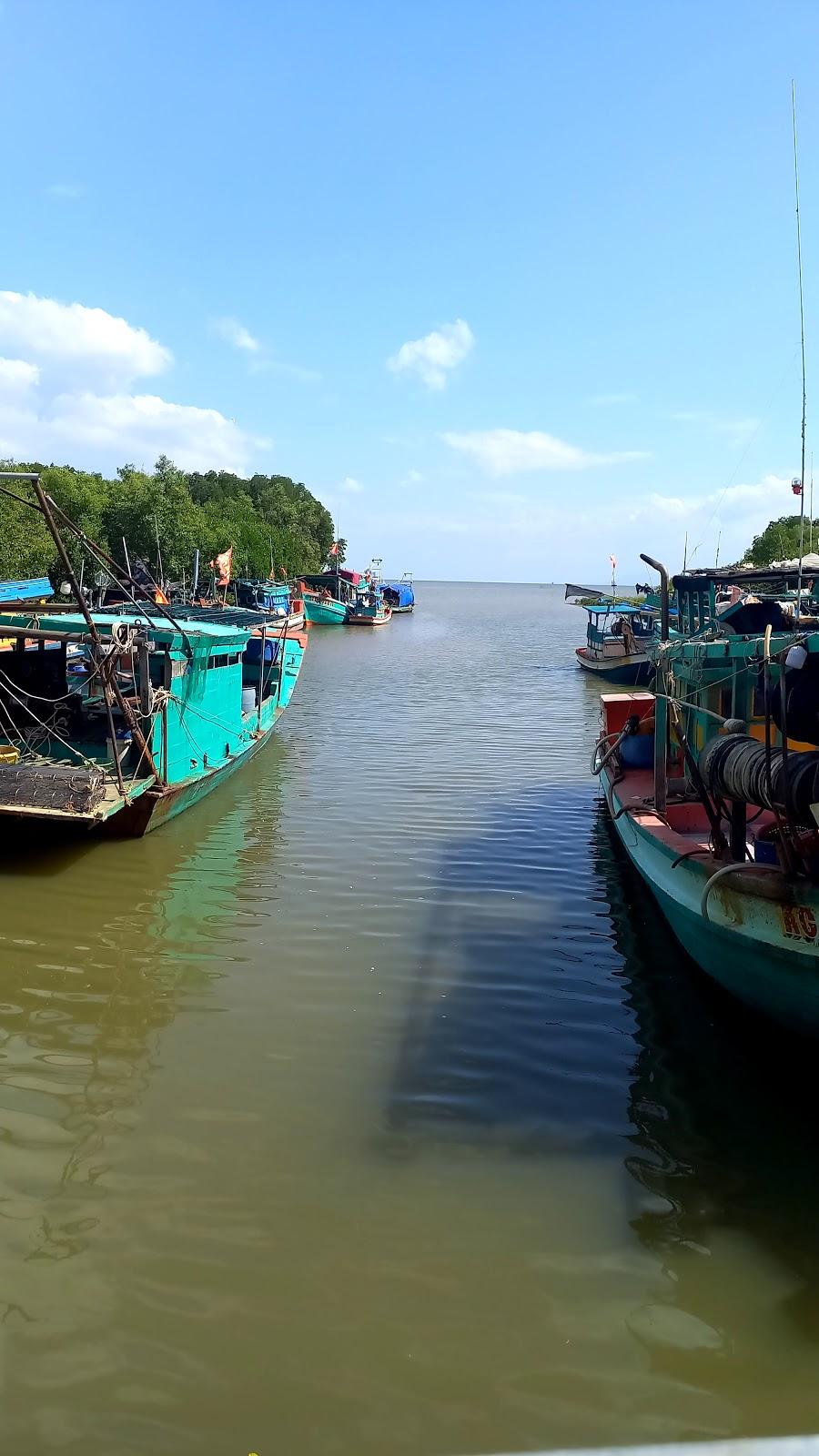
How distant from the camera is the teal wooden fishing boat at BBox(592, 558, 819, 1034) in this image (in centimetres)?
568

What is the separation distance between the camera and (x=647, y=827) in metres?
8.82

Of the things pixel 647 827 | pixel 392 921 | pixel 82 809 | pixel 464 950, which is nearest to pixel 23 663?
pixel 82 809

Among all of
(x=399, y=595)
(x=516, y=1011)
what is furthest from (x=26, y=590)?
(x=399, y=595)

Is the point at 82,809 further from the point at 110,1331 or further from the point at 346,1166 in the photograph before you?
the point at 110,1331

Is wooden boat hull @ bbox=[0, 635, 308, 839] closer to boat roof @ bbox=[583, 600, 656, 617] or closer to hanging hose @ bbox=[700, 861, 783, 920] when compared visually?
hanging hose @ bbox=[700, 861, 783, 920]

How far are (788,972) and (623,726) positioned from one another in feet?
24.8

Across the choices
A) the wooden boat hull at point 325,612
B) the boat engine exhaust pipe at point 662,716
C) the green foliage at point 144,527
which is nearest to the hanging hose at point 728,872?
the boat engine exhaust pipe at point 662,716

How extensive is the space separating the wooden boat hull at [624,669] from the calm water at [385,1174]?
22277 millimetres

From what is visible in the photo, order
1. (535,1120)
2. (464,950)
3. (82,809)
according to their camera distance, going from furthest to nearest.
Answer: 1. (82,809)
2. (464,950)
3. (535,1120)

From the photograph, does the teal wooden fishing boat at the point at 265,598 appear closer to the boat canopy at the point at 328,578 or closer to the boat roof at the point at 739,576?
the boat canopy at the point at 328,578

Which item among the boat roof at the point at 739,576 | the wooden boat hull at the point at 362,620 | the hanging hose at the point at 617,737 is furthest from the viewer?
the wooden boat hull at the point at 362,620

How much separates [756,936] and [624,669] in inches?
1064

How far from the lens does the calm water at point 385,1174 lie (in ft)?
12.4

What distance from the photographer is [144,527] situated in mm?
51531
